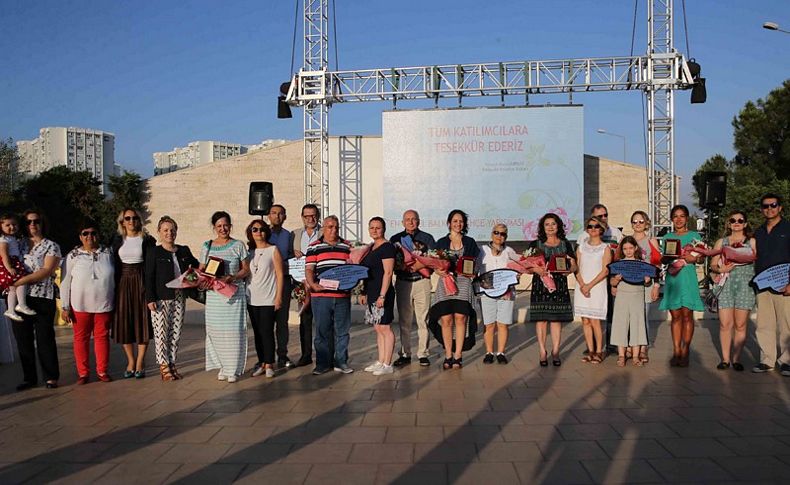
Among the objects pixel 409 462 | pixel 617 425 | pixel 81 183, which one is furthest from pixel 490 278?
pixel 81 183

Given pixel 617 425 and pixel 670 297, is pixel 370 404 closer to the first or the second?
pixel 617 425

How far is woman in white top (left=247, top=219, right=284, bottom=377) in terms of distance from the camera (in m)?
6.60

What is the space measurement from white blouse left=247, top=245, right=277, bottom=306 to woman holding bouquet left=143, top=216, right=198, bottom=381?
1.92ft

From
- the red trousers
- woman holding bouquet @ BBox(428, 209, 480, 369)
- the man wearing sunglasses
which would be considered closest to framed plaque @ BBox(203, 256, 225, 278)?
the red trousers

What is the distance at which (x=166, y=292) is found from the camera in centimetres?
638

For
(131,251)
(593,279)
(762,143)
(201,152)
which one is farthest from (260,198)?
(201,152)

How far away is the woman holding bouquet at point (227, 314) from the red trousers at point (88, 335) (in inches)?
40.1

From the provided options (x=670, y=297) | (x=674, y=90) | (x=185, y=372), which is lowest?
(x=185, y=372)

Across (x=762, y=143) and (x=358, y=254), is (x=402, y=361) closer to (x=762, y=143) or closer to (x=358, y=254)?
(x=358, y=254)

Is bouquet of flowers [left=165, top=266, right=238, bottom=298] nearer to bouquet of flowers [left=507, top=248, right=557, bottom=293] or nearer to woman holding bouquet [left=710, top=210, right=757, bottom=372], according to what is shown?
bouquet of flowers [left=507, top=248, right=557, bottom=293]

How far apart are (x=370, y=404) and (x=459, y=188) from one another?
652 inches

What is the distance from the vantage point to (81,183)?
93.2 feet

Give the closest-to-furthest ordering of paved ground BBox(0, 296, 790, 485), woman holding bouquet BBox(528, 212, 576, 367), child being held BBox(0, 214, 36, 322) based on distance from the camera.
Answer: paved ground BBox(0, 296, 790, 485) < child being held BBox(0, 214, 36, 322) < woman holding bouquet BBox(528, 212, 576, 367)

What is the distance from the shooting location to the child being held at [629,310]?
6906 mm
